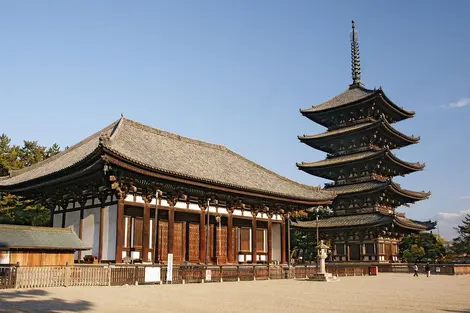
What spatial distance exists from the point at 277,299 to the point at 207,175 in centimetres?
1572

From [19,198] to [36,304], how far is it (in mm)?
24876

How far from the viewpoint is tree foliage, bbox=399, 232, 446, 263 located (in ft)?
176

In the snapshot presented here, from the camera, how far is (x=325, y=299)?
57.8 feet

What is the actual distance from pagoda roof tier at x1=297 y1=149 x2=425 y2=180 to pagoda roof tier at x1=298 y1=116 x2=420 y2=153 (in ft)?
7.08

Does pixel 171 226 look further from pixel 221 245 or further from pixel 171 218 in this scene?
pixel 221 245

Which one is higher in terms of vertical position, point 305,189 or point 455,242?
point 305,189

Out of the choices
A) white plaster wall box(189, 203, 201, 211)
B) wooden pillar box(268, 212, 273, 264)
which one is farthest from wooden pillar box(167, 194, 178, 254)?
wooden pillar box(268, 212, 273, 264)

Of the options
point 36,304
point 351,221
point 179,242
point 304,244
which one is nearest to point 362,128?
point 351,221

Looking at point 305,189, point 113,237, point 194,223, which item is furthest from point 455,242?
point 113,237

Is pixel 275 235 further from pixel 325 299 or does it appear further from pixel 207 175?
pixel 325 299

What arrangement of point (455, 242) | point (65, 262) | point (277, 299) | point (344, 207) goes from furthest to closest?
point (455, 242) < point (344, 207) < point (65, 262) < point (277, 299)

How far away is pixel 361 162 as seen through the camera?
49.8m

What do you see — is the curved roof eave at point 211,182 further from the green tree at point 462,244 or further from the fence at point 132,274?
the green tree at point 462,244

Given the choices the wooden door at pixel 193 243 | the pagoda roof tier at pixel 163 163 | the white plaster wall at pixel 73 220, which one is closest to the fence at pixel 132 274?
the wooden door at pixel 193 243
